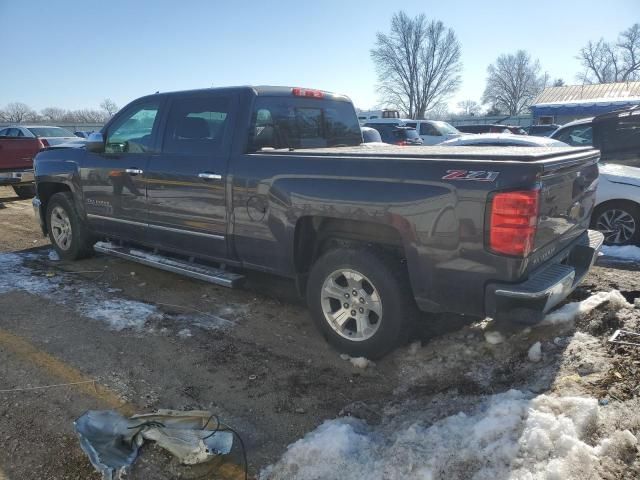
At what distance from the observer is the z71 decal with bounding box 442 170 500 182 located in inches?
112

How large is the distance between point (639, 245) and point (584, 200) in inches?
129

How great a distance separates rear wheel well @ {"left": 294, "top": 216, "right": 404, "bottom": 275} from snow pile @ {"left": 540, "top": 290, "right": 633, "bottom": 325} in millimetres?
1230

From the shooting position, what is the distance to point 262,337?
13.7 ft

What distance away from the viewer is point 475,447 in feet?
7.93

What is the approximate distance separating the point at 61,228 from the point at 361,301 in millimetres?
4581

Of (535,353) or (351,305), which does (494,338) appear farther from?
(351,305)

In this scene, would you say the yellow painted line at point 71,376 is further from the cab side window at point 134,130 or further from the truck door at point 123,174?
the cab side window at point 134,130

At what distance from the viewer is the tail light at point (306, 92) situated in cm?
471

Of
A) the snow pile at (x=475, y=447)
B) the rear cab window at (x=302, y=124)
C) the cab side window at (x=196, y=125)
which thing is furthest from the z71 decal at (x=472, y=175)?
the cab side window at (x=196, y=125)

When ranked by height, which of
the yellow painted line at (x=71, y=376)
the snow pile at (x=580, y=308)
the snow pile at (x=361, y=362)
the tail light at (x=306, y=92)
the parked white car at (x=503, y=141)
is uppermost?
the tail light at (x=306, y=92)

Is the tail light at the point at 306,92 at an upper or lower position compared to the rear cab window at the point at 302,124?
upper

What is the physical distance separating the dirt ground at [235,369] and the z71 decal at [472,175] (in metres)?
1.27

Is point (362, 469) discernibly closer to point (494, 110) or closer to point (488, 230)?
point (488, 230)

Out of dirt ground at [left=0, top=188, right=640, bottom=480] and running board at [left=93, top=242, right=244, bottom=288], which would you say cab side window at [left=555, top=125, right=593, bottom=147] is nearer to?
dirt ground at [left=0, top=188, right=640, bottom=480]
